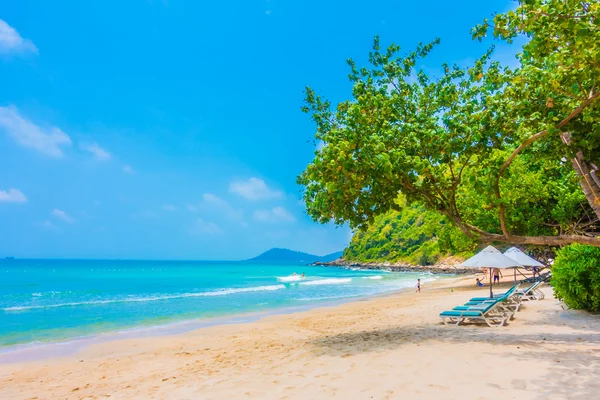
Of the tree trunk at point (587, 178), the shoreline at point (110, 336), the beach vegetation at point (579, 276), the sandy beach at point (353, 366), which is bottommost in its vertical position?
the shoreline at point (110, 336)

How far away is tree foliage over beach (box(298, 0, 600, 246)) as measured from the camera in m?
6.54

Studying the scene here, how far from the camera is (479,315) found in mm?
11008

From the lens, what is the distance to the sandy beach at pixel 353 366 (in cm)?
564

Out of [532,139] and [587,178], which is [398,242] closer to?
[587,178]

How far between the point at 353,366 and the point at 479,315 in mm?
5578

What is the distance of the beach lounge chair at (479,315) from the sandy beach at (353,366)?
1.02ft

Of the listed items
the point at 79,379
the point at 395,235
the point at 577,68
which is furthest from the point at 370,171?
the point at 395,235

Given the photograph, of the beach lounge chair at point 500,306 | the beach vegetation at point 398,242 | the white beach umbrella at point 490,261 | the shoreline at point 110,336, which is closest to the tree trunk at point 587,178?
the beach lounge chair at point 500,306

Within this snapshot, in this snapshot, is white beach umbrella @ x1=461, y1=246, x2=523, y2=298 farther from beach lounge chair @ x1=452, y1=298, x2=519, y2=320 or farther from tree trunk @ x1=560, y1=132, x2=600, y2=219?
tree trunk @ x1=560, y1=132, x2=600, y2=219

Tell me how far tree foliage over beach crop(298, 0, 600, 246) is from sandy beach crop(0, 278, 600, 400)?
7.42 ft

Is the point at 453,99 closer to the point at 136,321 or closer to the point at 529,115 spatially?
the point at 529,115

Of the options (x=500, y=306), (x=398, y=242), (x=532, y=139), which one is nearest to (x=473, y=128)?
(x=532, y=139)

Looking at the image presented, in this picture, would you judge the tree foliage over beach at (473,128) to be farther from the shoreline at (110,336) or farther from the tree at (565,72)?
the shoreline at (110,336)

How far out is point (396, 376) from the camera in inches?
246
